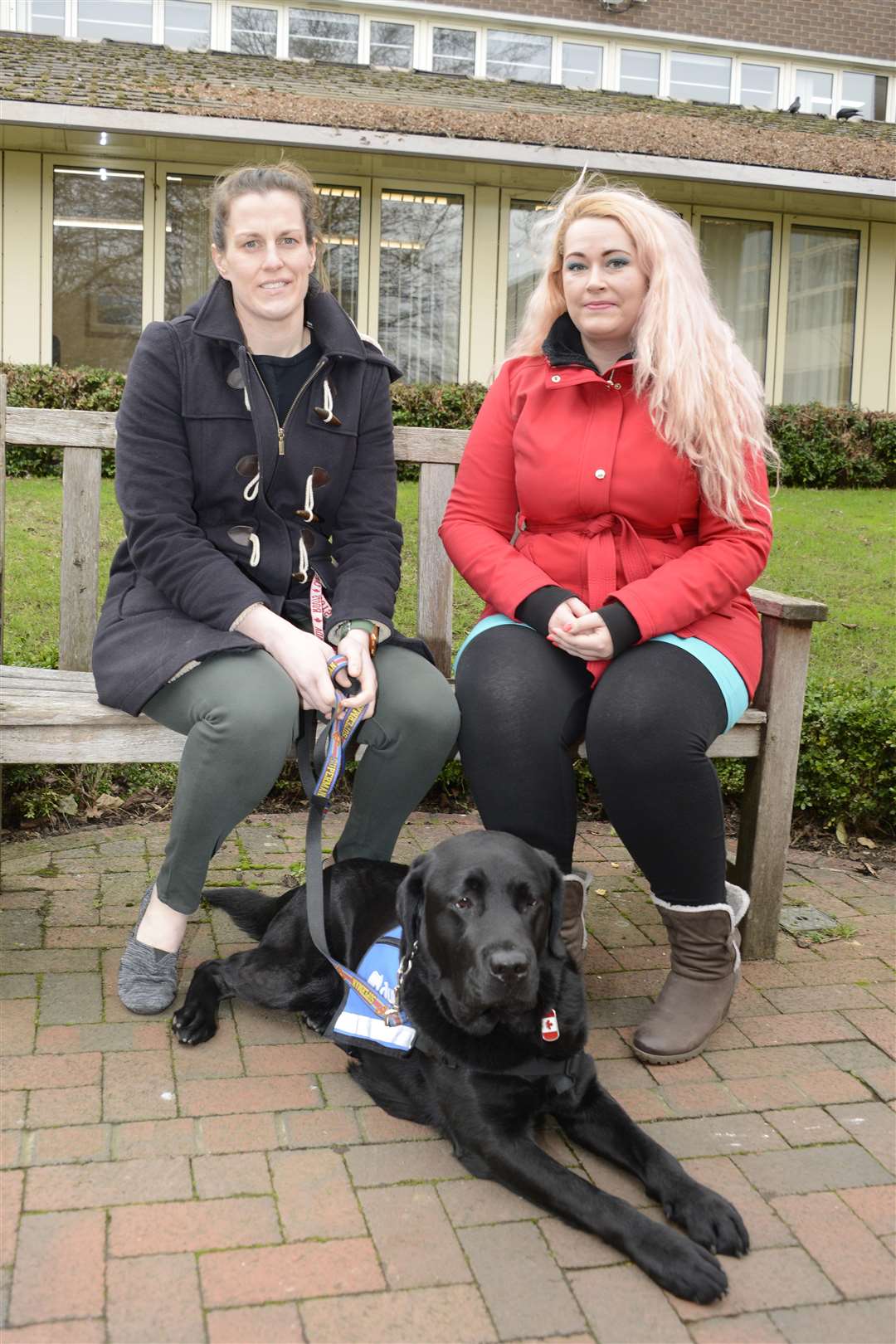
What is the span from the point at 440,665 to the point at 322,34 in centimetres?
1714

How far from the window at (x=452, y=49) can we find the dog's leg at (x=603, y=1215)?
Result: 18.9m

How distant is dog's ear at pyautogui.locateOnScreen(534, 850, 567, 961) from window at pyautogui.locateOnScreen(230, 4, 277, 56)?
18.0 meters

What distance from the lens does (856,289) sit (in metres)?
15.6

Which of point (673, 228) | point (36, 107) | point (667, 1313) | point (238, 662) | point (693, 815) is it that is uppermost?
point (36, 107)

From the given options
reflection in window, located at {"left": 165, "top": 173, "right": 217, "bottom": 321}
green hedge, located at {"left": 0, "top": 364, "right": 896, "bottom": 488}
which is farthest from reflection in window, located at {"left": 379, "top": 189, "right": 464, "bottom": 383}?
reflection in window, located at {"left": 165, "top": 173, "right": 217, "bottom": 321}

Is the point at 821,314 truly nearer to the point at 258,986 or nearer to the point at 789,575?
the point at 789,575

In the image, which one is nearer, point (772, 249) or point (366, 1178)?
point (366, 1178)

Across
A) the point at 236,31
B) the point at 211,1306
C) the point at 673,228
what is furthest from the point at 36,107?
the point at 211,1306

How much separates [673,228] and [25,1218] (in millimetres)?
2716

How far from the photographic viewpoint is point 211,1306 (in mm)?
2072

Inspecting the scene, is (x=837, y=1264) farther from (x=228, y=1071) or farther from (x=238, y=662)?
(x=238, y=662)

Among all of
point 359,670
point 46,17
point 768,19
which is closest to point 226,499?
point 359,670

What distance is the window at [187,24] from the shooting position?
17734 millimetres

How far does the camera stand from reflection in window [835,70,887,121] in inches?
804
